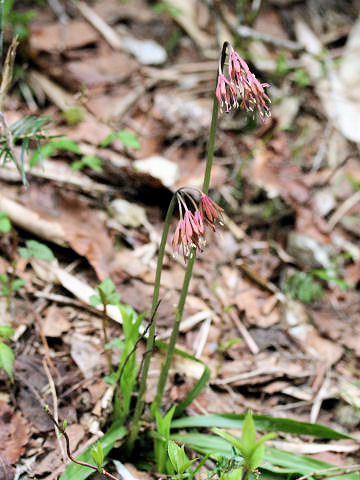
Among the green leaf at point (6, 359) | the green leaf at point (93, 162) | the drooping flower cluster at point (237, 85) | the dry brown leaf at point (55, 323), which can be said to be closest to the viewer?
the drooping flower cluster at point (237, 85)

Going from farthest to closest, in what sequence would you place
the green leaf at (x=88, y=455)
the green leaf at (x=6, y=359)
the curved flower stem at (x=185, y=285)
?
the green leaf at (x=6, y=359), the green leaf at (x=88, y=455), the curved flower stem at (x=185, y=285)

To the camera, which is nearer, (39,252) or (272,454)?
(272,454)

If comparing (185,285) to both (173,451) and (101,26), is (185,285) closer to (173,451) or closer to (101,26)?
(173,451)

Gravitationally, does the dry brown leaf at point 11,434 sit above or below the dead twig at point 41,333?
below

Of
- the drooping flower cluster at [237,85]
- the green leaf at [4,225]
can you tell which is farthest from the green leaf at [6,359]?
the drooping flower cluster at [237,85]

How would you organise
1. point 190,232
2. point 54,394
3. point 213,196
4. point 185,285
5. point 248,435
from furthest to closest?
point 213,196
point 54,394
point 185,285
point 190,232
point 248,435

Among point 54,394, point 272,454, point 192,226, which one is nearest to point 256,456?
point 192,226

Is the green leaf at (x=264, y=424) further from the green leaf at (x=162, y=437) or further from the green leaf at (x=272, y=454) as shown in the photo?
the green leaf at (x=162, y=437)

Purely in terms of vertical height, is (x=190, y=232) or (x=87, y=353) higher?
(x=190, y=232)
